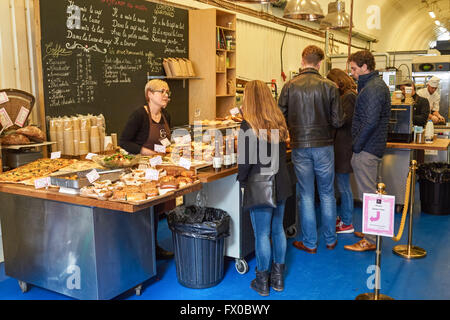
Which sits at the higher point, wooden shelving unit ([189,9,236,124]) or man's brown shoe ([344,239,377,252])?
wooden shelving unit ([189,9,236,124])

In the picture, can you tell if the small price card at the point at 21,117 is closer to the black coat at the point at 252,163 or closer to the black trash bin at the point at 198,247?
the black trash bin at the point at 198,247

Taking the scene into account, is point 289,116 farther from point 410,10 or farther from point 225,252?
point 410,10

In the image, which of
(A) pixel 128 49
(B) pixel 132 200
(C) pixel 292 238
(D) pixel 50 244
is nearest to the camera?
(B) pixel 132 200

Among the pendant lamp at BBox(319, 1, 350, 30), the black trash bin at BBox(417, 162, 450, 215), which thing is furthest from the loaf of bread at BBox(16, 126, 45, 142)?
the black trash bin at BBox(417, 162, 450, 215)

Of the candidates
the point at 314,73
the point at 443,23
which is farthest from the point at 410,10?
the point at 314,73

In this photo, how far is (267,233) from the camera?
3.55 metres

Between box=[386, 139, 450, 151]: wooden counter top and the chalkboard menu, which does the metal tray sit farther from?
box=[386, 139, 450, 151]: wooden counter top

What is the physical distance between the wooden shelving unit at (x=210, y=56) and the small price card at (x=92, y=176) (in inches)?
142

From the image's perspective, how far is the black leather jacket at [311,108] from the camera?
4238mm

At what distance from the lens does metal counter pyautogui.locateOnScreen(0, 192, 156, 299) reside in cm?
316

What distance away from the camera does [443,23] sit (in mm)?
23906

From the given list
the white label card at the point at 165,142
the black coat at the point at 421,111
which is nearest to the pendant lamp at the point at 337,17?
the black coat at the point at 421,111

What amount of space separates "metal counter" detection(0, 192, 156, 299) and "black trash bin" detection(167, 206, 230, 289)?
229mm

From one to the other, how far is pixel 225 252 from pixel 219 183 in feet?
2.16
